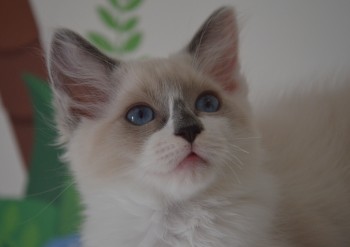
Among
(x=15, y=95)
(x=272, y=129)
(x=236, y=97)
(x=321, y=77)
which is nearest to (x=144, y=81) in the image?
(x=236, y=97)

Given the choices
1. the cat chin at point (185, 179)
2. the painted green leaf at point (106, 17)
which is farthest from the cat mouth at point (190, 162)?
the painted green leaf at point (106, 17)

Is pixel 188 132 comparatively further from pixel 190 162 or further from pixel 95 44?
pixel 95 44

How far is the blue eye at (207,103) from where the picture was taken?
942 mm

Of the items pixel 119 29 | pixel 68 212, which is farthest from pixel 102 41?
pixel 68 212

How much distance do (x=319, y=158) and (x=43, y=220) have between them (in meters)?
1.14

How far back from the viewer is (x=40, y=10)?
1.78 m

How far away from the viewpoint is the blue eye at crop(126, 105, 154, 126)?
2.92 ft

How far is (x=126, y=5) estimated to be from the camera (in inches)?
66.8

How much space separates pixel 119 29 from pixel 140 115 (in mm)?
932

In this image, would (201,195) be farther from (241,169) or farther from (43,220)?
(43,220)

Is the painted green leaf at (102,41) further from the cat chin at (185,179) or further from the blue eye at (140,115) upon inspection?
the cat chin at (185,179)

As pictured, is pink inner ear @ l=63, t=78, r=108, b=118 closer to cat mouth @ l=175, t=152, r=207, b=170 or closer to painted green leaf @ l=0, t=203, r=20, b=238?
cat mouth @ l=175, t=152, r=207, b=170

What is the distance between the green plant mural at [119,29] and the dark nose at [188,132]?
3.20 feet

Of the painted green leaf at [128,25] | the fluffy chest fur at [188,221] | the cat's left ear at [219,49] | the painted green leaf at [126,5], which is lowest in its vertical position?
the fluffy chest fur at [188,221]
